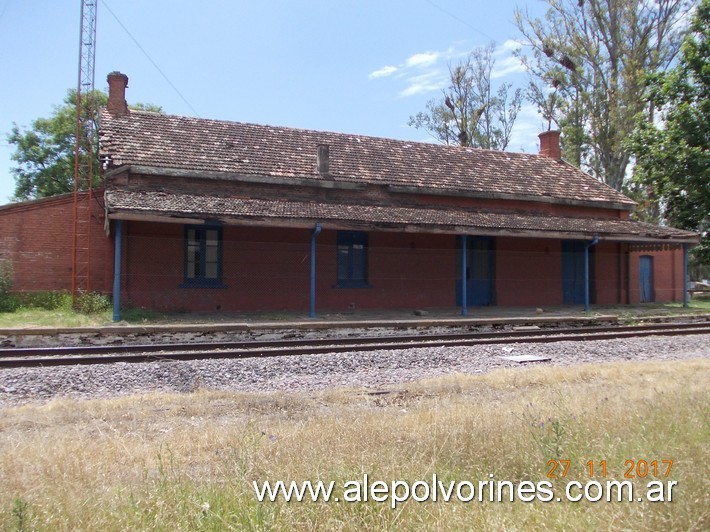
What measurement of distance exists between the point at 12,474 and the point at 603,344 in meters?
11.3

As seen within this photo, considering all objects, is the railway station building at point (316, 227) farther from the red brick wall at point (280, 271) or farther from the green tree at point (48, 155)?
the green tree at point (48, 155)

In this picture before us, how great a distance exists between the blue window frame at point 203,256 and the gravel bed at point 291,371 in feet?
24.3

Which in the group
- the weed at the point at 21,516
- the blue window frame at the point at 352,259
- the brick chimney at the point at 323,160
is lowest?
the weed at the point at 21,516

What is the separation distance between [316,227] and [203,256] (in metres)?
3.76

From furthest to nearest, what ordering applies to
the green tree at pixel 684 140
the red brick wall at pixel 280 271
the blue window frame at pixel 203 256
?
the green tree at pixel 684 140 < the blue window frame at pixel 203 256 < the red brick wall at pixel 280 271

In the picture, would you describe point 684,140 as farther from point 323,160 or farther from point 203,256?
point 203,256

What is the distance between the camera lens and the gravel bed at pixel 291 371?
791 centimetres

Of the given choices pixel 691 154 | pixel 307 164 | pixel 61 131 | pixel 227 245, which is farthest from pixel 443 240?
pixel 61 131

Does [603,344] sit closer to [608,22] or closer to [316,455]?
[316,455]

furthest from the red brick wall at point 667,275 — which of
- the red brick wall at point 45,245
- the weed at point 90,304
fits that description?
the red brick wall at point 45,245

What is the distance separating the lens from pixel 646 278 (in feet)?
81.5

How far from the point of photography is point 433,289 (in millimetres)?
19250

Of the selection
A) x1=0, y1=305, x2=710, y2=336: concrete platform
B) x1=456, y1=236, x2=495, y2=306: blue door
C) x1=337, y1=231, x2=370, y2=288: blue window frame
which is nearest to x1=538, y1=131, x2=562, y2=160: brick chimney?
x1=456, y1=236, x2=495, y2=306: blue door

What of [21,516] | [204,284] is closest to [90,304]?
[204,284]
